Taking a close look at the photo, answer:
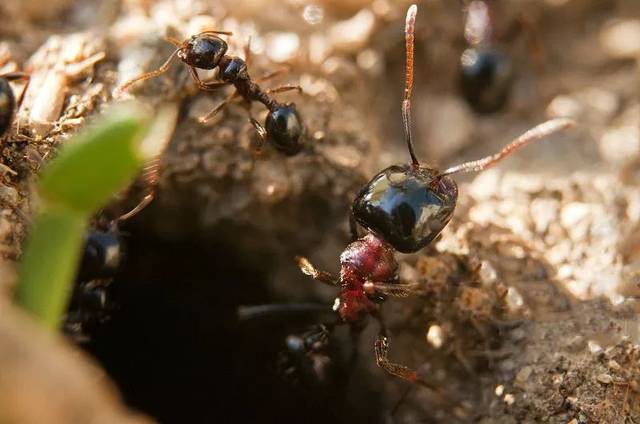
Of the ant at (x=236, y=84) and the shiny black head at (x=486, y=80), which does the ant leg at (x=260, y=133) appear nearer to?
the ant at (x=236, y=84)

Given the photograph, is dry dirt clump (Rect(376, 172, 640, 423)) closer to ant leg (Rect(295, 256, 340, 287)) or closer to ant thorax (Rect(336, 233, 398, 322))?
ant thorax (Rect(336, 233, 398, 322))

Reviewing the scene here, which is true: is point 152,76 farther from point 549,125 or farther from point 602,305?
point 602,305

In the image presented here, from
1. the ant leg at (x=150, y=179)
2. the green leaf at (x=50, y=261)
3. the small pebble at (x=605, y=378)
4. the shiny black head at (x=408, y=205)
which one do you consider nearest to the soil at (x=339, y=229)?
the small pebble at (x=605, y=378)

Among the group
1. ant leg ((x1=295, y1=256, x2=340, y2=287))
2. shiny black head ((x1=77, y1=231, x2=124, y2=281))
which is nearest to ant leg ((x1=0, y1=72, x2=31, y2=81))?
shiny black head ((x1=77, y1=231, x2=124, y2=281))

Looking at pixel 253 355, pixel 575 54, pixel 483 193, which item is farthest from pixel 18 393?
pixel 575 54

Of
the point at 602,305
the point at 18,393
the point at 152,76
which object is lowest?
the point at 602,305

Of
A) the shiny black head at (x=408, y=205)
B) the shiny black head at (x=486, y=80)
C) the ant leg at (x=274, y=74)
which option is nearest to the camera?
the shiny black head at (x=408, y=205)
